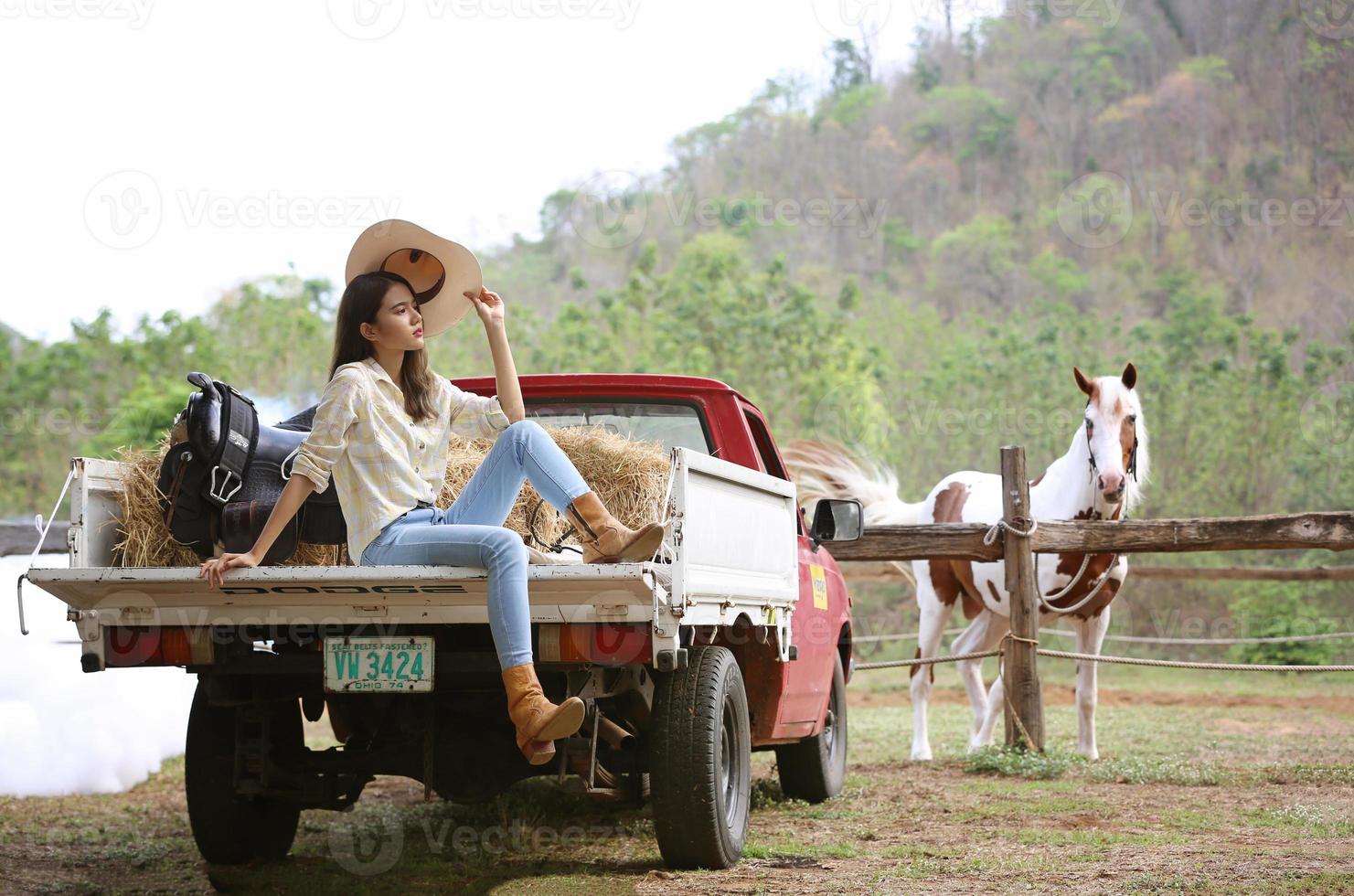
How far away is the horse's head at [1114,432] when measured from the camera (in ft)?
27.3

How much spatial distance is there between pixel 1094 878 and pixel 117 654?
334cm

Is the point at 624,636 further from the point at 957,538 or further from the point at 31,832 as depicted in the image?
the point at 957,538

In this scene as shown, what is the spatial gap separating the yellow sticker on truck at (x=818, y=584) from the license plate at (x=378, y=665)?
2.39 meters

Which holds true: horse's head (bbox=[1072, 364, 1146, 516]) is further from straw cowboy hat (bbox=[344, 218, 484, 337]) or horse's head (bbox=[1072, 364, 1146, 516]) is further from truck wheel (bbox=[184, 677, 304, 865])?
truck wheel (bbox=[184, 677, 304, 865])

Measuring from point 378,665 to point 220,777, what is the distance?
1226 millimetres

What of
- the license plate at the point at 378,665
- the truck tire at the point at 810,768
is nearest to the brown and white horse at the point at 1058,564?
the truck tire at the point at 810,768

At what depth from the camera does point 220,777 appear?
5.08 metres

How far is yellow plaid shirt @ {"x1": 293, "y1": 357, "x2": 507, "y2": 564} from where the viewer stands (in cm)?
416

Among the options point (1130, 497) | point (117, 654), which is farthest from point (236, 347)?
point (117, 654)

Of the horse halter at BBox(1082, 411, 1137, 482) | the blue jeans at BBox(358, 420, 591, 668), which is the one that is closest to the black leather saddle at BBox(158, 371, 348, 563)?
the blue jeans at BBox(358, 420, 591, 668)

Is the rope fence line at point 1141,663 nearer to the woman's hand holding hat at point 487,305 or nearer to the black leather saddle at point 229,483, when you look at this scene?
the woman's hand holding hat at point 487,305

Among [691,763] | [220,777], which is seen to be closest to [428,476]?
[691,763]

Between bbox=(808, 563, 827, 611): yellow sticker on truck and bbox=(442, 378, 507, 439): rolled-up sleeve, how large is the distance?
84.8 inches

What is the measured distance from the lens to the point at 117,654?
14.8ft
